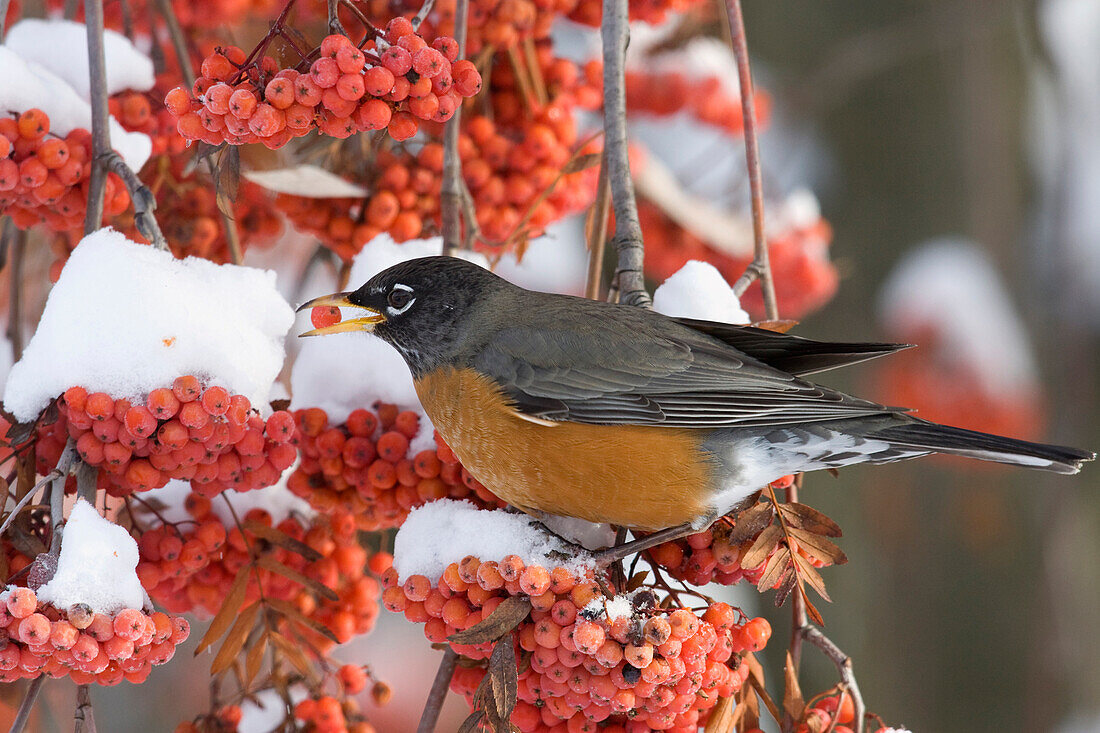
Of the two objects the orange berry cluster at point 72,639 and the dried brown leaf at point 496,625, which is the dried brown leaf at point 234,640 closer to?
the orange berry cluster at point 72,639

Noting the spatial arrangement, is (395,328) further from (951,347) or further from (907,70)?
(907,70)

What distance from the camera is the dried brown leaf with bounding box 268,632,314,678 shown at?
203cm

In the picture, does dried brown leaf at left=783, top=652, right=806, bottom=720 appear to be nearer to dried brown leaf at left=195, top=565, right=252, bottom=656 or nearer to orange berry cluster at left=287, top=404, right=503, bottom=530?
orange berry cluster at left=287, top=404, right=503, bottom=530

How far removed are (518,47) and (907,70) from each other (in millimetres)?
3137

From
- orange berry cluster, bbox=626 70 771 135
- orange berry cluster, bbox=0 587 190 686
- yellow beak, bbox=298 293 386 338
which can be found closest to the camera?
orange berry cluster, bbox=0 587 190 686

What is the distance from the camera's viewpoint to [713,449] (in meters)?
2.07

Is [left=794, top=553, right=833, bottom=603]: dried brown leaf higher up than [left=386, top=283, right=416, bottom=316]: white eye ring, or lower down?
lower down

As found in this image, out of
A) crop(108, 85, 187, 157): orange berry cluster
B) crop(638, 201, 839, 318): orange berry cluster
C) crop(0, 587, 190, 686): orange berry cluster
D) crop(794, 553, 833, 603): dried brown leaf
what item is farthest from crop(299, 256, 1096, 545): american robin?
crop(638, 201, 839, 318): orange berry cluster

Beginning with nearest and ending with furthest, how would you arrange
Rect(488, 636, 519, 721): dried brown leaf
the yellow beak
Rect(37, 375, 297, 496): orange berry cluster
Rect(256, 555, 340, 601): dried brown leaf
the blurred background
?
Rect(488, 636, 519, 721): dried brown leaf
Rect(37, 375, 297, 496): orange berry cluster
Rect(256, 555, 340, 601): dried brown leaf
the yellow beak
the blurred background

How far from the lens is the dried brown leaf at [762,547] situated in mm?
1762

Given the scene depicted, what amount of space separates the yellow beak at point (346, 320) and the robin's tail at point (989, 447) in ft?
3.90

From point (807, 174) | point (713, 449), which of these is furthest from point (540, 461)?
point (807, 174)

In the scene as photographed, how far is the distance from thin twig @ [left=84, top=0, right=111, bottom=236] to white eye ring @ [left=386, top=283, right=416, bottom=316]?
2.18 feet

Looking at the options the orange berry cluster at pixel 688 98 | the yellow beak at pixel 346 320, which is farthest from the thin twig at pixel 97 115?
the orange berry cluster at pixel 688 98
